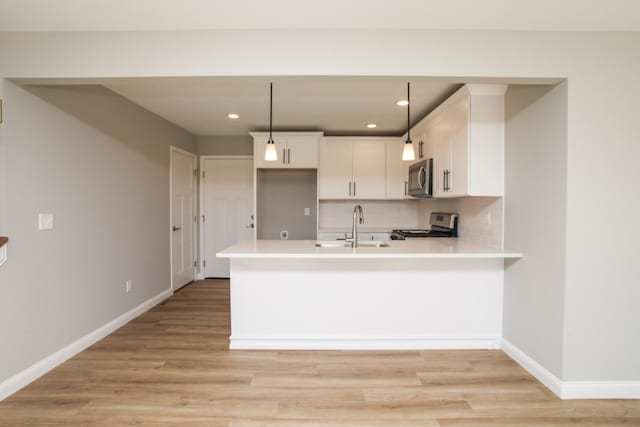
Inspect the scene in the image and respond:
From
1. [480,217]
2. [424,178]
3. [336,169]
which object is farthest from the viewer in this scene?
[336,169]

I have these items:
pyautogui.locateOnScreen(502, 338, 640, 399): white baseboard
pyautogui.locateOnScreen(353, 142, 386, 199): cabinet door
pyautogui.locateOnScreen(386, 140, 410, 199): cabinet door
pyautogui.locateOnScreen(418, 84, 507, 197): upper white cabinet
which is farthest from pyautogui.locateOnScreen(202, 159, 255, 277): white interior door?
pyautogui.locateOnScreen(502, 338, 640, 399): white baseboard

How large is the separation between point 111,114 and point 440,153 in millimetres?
3243

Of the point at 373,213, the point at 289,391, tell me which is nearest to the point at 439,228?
the point at 373,213

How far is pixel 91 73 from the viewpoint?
2088 mm

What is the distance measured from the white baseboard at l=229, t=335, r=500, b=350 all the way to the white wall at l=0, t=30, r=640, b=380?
0.74m

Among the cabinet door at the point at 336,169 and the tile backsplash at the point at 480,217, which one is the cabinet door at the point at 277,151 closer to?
the cabinet door at the point at 336,169

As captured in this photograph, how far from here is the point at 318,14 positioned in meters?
1.94

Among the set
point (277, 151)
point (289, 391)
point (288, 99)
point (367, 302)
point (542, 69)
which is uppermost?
point (288, 99)

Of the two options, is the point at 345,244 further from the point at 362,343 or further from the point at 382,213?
the point at 382,213

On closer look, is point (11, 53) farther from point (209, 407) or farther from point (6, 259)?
point (209, 407)

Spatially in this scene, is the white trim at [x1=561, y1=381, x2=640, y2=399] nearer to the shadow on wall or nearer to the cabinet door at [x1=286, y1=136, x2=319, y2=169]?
the cabinet door at [x1=286, y1=136, x2=319, y2=169]

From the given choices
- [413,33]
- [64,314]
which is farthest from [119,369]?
[413,33]

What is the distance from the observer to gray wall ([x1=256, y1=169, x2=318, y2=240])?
5145 millimetres

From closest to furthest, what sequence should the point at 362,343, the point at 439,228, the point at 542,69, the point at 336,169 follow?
1. the point at 542,69
2. the point at 362,343
3. the point at 439,228
4. the point at 336,169
